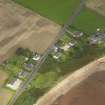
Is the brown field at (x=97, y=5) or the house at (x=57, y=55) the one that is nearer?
the house at (x=57, y=55)

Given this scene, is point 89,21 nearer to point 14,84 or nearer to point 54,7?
point 54,7

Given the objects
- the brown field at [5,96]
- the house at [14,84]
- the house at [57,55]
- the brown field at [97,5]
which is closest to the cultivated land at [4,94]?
the brown field at [5,96]

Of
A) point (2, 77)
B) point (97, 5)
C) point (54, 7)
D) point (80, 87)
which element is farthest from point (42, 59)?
point (97, 5)

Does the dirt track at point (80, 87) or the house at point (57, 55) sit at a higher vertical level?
the house at point (57, 55)

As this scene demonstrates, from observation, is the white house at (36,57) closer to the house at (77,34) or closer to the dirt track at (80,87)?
the dirt track at (80,87)

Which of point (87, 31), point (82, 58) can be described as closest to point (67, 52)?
point (82, 58)

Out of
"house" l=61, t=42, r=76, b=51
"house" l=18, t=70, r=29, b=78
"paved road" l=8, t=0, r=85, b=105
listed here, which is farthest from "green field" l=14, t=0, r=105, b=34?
"house" l=18, t=70, r=29, b=78

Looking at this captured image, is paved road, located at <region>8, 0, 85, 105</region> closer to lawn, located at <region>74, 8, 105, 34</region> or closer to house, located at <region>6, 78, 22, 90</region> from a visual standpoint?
house, located at <region>6, 78, 22, 90</region>
